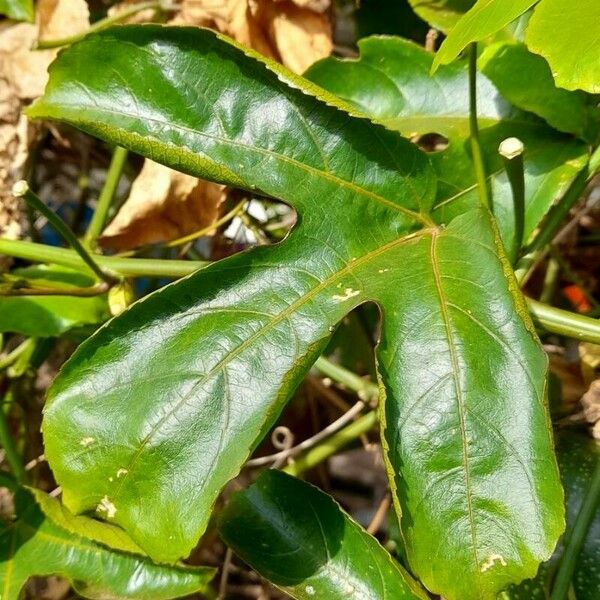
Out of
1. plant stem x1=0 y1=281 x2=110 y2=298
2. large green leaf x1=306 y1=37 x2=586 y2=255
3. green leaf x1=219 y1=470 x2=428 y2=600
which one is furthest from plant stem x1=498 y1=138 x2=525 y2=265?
plant stem x1=0 y1=281 x2=110 y2=298

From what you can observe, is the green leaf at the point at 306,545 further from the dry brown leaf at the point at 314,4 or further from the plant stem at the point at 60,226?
the dry brown leaf at the point at 314,4

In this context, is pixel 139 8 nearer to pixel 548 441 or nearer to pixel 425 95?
pixel 425 95

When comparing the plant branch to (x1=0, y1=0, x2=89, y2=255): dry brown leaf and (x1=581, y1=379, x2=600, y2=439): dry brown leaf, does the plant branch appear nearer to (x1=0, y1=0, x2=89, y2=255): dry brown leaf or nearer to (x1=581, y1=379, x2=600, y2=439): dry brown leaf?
(x1=581, y1=379, x2=600, y2=439): dry brown leaf

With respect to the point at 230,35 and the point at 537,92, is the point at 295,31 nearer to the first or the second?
the point at 230,35

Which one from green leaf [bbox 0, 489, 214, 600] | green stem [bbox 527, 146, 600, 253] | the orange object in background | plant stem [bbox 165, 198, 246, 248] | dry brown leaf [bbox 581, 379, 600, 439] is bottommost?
the orange object in background

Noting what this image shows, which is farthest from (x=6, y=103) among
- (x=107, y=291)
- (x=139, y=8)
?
(x=107, y=291)

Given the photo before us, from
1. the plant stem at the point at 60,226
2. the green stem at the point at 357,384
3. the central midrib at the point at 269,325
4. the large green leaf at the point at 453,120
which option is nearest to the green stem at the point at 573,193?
the large green leaf at the point at 453,120
